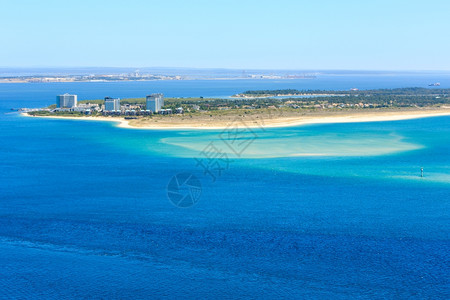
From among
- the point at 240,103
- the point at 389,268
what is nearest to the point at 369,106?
the point at 240,103

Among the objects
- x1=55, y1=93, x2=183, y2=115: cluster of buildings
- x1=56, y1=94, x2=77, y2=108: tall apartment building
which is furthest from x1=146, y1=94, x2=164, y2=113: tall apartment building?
x1=56, y1=94, x2=77, y2=108: tall apartment building

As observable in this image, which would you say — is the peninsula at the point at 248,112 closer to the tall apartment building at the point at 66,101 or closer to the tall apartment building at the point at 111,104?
the tall apartment building at the point at 111,104

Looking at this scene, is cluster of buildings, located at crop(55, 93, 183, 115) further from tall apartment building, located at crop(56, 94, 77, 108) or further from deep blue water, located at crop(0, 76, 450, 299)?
deep blue water, located at crop(0, 76, 450, 299)

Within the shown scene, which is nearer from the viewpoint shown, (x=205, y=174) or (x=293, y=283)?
(x=293, y=283)

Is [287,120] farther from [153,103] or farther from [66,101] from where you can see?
[66,101]

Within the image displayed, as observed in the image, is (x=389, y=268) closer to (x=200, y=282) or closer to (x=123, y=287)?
(x=200, y=282)

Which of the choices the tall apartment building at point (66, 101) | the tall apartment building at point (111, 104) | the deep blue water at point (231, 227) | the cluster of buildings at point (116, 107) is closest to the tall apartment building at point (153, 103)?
the cluster of buildings at point (116, 107)
